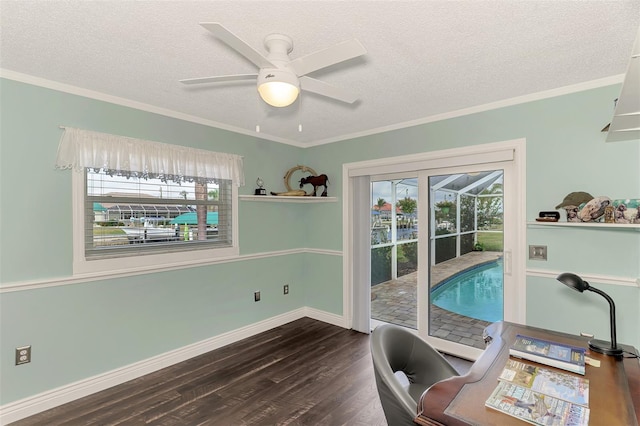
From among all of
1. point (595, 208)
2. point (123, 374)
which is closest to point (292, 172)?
point (123, 374)

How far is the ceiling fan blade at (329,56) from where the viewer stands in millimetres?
1360

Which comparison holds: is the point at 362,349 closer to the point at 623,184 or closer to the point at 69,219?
the point at 623,184

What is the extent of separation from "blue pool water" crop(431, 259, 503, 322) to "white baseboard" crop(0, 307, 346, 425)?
1.33 m

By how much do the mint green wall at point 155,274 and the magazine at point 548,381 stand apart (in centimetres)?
149

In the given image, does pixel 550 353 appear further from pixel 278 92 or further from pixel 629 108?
pixel 278 92

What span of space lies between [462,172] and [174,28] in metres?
2.74

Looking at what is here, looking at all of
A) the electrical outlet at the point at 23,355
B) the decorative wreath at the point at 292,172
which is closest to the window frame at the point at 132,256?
the electrical outlet at the point at 23,355

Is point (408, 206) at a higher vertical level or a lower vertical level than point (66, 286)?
higher

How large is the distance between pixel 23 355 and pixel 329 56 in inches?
117

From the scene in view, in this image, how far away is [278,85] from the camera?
5.03 ft

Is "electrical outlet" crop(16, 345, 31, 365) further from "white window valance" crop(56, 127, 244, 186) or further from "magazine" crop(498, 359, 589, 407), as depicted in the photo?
"magazine" crop(498, 359, 589, 407)

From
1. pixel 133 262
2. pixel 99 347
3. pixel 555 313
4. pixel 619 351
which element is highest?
pixel 133 262

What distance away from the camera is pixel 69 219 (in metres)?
2.42

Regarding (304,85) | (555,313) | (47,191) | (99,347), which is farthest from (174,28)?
(555,313)
